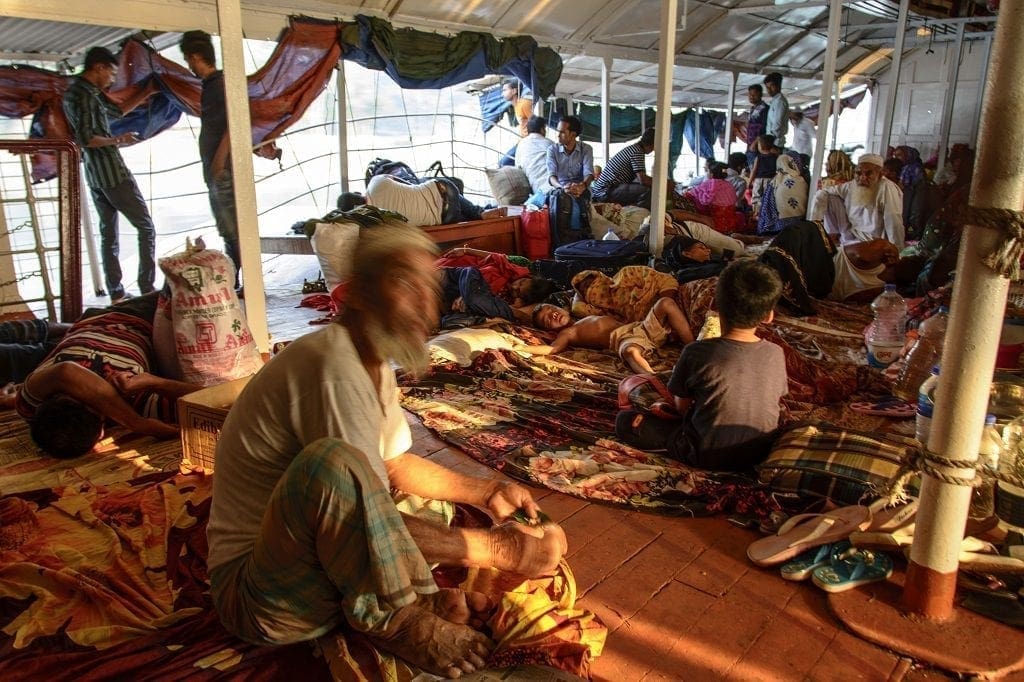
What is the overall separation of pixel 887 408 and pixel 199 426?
349 centimetres

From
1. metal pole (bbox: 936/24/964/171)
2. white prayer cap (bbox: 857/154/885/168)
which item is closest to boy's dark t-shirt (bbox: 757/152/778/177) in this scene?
white prayer cap (bbox: 857/154/885/168)

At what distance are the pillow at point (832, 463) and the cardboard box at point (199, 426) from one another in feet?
7.81

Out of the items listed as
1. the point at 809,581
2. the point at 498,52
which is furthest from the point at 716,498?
the point at 498,52

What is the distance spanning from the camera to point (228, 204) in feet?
17.6

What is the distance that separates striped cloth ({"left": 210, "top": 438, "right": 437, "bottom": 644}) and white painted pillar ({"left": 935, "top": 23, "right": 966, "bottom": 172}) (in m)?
14.7

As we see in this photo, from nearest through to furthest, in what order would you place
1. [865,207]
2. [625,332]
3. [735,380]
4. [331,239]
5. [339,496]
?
[339,496] < [735,380] < [625,332] < [331,239] < [865,207]

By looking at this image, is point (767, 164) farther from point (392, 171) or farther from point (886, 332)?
point (886, 332)

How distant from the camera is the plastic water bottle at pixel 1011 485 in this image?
8.00ft

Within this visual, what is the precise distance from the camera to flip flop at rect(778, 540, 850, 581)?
2344mm

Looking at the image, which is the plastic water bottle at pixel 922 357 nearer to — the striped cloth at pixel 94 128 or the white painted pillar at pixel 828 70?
the white painted pillar at pixel 828 70

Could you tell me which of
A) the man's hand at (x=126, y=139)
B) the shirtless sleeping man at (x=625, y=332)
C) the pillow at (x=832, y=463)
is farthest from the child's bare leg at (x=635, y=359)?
the man's hand at (x=126, y=139)

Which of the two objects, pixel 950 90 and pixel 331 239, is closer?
pixel 331 239

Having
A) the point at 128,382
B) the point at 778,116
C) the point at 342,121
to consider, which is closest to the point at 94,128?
the point at 342,121

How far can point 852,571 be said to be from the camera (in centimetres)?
229
